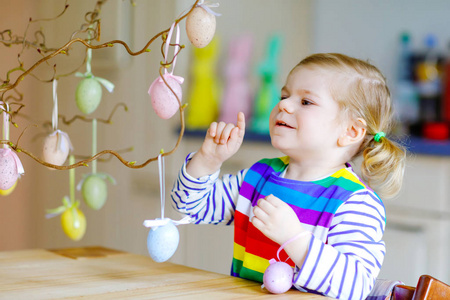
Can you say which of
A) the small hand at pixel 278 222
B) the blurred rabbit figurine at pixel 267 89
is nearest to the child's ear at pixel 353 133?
the small hand at pixel 278 222

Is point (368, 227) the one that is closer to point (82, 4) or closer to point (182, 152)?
point (182, 152)

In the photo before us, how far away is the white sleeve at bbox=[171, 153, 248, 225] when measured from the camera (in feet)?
3.62

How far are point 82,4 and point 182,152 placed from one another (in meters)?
0.89

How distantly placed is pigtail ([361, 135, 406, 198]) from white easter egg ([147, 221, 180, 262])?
420 mm

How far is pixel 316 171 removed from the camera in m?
1.05

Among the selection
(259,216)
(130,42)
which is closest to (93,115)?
(130,42)

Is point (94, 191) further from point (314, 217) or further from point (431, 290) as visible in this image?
point (431, 290)

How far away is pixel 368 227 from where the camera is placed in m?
0.91

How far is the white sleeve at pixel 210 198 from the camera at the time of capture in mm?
1103

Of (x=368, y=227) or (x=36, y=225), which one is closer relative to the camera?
(x=368, y=227)

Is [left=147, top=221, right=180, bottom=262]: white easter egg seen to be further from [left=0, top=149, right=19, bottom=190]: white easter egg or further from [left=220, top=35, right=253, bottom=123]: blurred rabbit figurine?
[left=220, top=35, right=253, bottom=123]: blurred rabbit figurine

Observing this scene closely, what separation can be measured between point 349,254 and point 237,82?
175 centimetres

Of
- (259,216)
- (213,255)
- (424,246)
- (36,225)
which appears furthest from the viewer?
(36,225)

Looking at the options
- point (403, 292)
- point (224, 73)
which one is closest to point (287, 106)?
point (403, 292)
